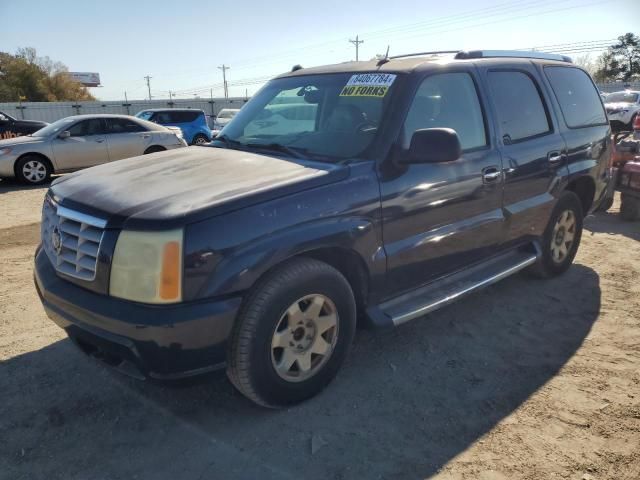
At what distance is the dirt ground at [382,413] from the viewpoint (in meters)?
2.43

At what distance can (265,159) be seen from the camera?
Answer: 10.3ft

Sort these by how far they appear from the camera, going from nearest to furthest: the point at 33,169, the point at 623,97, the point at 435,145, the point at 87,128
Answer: the point at 435,145 → the point at 33,169 → the point at 87,128 → the point at 623,97

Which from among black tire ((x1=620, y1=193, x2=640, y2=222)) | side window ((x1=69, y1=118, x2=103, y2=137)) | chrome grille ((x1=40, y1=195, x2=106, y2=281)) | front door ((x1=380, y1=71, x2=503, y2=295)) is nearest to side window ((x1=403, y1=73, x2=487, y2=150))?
front door ((x1=380, y1=71, x2=503, y2=295))

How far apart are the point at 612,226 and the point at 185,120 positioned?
1452 centimetres

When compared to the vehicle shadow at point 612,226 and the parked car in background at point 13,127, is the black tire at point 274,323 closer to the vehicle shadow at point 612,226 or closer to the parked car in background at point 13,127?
the vehicle shadow at point 612,226

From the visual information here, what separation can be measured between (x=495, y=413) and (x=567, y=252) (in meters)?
2.63

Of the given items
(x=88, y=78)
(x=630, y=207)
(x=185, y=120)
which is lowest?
(x=630, y=207)

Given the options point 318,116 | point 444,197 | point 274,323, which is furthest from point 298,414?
point 318,116

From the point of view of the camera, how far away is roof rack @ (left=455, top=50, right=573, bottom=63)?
3717mm

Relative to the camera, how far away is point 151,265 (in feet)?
7.47

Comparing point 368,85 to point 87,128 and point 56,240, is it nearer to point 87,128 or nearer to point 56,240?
point 56,240

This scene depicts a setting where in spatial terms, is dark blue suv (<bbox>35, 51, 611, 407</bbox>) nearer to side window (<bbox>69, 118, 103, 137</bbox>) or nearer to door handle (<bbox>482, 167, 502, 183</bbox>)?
door handle (<bbox>482, 167, 502, 183</bbox>)

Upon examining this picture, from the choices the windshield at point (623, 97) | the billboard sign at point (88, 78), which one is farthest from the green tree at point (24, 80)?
the windshield at point (623, 97)

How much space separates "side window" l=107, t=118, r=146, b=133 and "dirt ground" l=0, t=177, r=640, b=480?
28.3 feet
